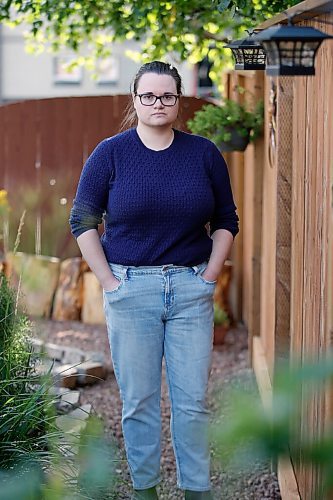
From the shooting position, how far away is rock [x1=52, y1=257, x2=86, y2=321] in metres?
7.33

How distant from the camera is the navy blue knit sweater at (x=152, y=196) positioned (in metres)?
2.97

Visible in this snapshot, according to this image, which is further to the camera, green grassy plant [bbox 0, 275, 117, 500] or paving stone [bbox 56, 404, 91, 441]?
paving stone [bbox 56, 404, 91, 441]

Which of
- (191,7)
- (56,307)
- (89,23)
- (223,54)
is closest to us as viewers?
(191,7)

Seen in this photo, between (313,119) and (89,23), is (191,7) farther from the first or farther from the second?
(313,119)

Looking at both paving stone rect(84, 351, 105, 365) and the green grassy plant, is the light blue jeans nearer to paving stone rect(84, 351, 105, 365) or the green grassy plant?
the green grassy plant

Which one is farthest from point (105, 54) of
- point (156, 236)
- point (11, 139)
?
point (156, 236)

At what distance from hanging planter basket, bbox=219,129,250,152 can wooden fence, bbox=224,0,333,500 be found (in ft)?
0.29

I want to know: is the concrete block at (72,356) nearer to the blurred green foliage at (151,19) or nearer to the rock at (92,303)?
the rock at (92,303)

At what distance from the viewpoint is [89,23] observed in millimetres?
5582

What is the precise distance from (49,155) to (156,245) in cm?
515

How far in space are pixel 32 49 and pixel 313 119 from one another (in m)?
4.27

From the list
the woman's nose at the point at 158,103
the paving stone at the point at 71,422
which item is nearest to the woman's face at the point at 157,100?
the woman's nose at the point at 158,103

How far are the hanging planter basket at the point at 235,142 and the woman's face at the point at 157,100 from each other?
8.01 ft

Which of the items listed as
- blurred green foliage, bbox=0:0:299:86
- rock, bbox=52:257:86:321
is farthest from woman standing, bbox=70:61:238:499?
rock, bbox=52:257:86:321
